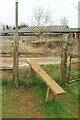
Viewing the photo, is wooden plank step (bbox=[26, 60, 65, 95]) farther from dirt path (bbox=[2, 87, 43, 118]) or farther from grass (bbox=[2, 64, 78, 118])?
dirt path (bbox=[2, 87, 43, 118])

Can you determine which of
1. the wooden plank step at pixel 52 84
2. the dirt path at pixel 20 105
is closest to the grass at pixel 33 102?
the dirt path at pixel 20 105

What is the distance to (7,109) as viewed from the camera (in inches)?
121

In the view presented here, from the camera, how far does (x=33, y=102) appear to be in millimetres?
3424

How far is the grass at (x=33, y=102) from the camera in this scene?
2.97 m

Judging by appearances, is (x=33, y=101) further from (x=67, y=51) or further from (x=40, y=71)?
(x=67, y=51)

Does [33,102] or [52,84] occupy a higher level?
[52,84]

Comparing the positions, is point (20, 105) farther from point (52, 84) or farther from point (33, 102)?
point (52, 84)

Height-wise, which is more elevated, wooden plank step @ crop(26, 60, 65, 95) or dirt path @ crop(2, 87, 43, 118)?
wooden plank step @ crop(26, 60, 65, 95)

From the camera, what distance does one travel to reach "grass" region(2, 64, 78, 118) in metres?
2.97

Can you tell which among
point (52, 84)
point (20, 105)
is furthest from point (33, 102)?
point (52, 84)

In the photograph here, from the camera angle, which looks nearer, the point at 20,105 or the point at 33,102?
the point at 20,105

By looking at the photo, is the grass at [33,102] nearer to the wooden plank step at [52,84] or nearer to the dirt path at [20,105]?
the dirt path at [20,105]

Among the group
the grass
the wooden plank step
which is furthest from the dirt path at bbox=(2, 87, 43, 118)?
the wooden plank step

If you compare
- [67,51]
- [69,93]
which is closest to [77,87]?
[69,93]
